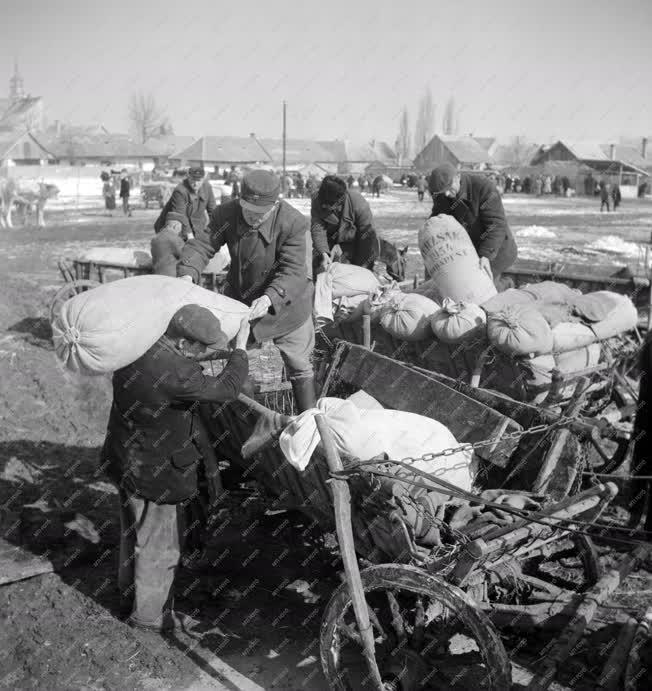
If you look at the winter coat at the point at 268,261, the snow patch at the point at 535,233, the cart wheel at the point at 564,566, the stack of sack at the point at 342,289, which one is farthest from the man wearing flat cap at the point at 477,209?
the snow patch at the point at 535,233

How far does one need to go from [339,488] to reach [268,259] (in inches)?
98.2

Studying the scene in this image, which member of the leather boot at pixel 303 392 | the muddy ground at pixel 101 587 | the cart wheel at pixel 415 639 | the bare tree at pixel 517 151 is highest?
the bare tree at pixel 517 151

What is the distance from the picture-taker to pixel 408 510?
3.31 meters

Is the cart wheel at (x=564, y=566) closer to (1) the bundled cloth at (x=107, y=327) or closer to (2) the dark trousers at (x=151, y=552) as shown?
(2) the dark trousers at (x=151, y=552)

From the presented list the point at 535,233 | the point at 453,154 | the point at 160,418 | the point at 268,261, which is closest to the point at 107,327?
the point at 160,418

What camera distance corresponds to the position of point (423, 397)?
4.41 meters

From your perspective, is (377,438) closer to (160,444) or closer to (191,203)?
(160,444)

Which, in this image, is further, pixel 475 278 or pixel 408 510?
pixel 475 278

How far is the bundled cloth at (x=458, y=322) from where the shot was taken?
16.4 feet

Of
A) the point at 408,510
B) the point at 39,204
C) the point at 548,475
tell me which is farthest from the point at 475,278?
the point at 39,204

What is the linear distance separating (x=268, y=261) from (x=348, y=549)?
2.72m

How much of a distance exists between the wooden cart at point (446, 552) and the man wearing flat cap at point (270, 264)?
944 mm

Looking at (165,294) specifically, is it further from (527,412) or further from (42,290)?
(42,290)

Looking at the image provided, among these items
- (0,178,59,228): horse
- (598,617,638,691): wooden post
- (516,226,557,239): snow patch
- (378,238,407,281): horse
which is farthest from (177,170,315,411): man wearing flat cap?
(0,178,59,228): horse
